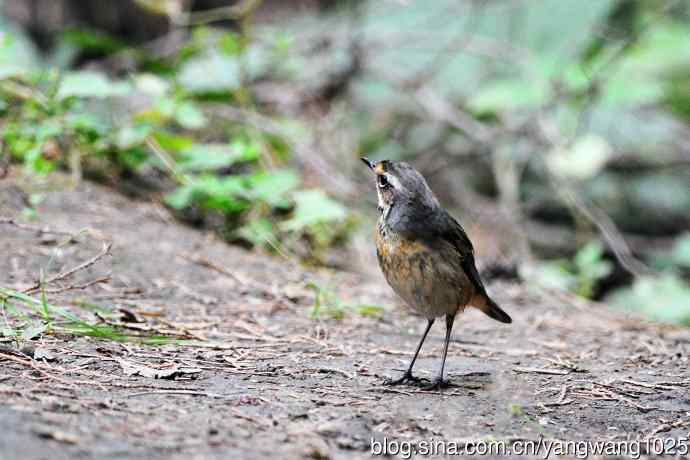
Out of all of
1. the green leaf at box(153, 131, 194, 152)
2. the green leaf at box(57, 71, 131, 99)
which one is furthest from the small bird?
the green leaf at box(153, 131, 194, 152)

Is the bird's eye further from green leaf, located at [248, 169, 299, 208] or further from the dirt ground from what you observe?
green leaf, located at [248, 169, 299, 208]

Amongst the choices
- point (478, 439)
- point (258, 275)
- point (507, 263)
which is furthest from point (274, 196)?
point (478, 439)

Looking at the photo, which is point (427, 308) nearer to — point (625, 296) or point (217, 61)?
point (625, 296)

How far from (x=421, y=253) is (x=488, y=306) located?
0.65 meters

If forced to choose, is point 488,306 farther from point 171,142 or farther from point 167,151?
point 167,151

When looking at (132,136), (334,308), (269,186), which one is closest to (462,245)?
(334,308)

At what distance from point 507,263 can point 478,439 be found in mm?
4286

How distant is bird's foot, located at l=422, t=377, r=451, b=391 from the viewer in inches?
136

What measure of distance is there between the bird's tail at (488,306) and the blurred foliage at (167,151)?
6.72 feet

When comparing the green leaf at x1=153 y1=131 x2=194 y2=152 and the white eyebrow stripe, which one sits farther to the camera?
the green leaf at x1=153 y1=131 x2=194 y2=152

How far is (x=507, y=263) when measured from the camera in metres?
6.90

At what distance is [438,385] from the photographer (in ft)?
11.4

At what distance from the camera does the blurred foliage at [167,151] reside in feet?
18.7

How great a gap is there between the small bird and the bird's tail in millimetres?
71
